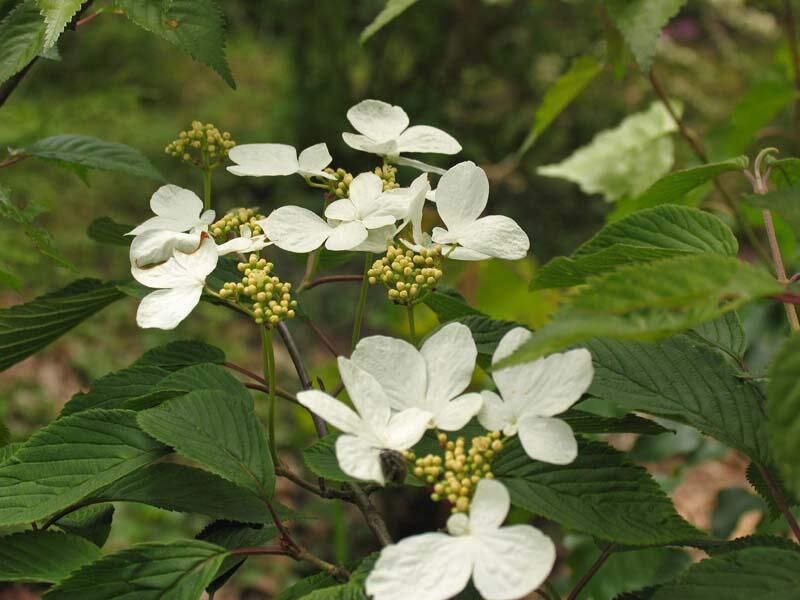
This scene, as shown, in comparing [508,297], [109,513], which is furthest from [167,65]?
[109,513]

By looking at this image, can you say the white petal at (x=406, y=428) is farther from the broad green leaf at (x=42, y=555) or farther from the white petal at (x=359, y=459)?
the broad green leaf at (x=42, y=555)

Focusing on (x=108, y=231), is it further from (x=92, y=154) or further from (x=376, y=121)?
(x=376, y=121)

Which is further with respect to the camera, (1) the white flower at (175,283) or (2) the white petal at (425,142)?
(2) the white petal at (425,142)

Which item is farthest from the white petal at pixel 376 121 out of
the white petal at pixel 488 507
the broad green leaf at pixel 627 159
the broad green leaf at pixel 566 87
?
the broad green leaf at pixel 627 159

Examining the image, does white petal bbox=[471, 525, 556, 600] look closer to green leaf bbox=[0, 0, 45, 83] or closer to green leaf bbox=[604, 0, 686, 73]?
green leaf bbox=[0, 0, 45, 83]

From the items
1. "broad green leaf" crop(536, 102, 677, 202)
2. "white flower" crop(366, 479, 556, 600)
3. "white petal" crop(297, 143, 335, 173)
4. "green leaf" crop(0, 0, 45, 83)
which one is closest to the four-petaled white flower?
"white petal" crop(297, 143, 335, 173)

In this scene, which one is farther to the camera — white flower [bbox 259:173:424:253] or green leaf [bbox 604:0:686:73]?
green leaf [bbox 604:0:686:73]

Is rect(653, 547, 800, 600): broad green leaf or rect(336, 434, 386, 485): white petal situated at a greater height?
rect(336, 434, 386, 485): white petal
